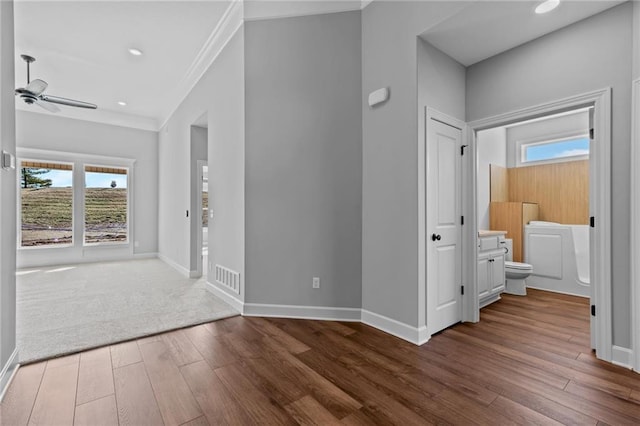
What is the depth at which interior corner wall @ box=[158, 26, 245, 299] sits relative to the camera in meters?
3.32

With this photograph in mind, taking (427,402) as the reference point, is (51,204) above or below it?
above

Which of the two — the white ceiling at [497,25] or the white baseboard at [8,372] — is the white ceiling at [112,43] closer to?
the white ceiling at [497,25]

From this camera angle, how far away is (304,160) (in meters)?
3.06

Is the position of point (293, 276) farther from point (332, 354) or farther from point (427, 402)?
point (427, 402)

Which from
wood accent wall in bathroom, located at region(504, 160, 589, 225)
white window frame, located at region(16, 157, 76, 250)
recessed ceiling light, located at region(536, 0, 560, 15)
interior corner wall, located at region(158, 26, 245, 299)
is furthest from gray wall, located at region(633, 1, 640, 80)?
white window frame, located at region(16, 157, 76, 250)

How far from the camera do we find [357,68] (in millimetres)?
2980

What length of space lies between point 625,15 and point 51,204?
8.82m

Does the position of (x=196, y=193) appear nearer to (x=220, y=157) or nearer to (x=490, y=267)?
(x=220, y=157)

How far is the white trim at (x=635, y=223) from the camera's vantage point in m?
1.98

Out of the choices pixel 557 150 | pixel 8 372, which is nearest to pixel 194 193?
pixel 8 372

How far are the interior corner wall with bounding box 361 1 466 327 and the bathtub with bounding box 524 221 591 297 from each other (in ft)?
9.12

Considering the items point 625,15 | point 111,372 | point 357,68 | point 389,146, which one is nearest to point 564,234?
point 625,15

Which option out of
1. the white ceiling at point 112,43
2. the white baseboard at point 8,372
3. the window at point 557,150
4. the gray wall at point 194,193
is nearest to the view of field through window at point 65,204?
the white ceiling at point 112,43

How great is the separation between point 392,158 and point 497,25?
1.36 meters
